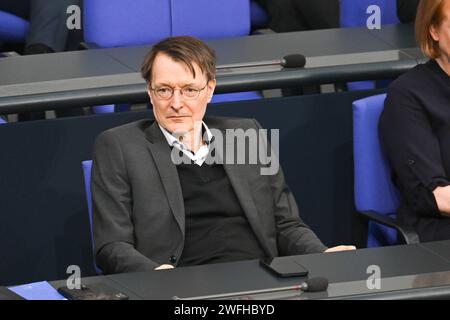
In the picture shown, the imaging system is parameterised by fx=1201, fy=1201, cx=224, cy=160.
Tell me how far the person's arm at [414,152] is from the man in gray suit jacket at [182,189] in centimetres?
35

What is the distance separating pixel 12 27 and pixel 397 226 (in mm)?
2391

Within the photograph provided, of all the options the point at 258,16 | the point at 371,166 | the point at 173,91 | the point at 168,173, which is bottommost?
the point at 258,16

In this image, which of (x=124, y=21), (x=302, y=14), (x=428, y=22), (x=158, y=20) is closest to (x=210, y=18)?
(x=158, y=20)

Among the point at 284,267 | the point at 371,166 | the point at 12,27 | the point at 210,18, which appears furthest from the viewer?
the point at 12,27

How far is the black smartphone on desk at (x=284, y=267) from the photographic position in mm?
2553

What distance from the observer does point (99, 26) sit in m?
4.31

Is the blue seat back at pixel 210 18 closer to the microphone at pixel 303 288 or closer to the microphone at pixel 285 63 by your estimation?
the microphone at pixel 285 63

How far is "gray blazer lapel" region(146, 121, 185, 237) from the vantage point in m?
3.03

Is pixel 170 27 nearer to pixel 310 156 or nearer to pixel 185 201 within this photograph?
pixel 310 156

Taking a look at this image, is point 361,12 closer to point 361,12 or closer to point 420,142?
point 361,12

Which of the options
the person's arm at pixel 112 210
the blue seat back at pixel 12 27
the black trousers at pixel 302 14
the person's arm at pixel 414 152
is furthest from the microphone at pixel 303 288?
the blue seat back at pixel 12 27

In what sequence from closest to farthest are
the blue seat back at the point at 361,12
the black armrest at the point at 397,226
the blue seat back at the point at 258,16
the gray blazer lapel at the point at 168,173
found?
1. the gray blazer lapel at the point at 168,173
2. the black armrest at the point at 397,226
3. the blue seat back at the point at 361,12
4. the blue seat back at the point at 258,16

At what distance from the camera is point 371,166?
336 centimetres
